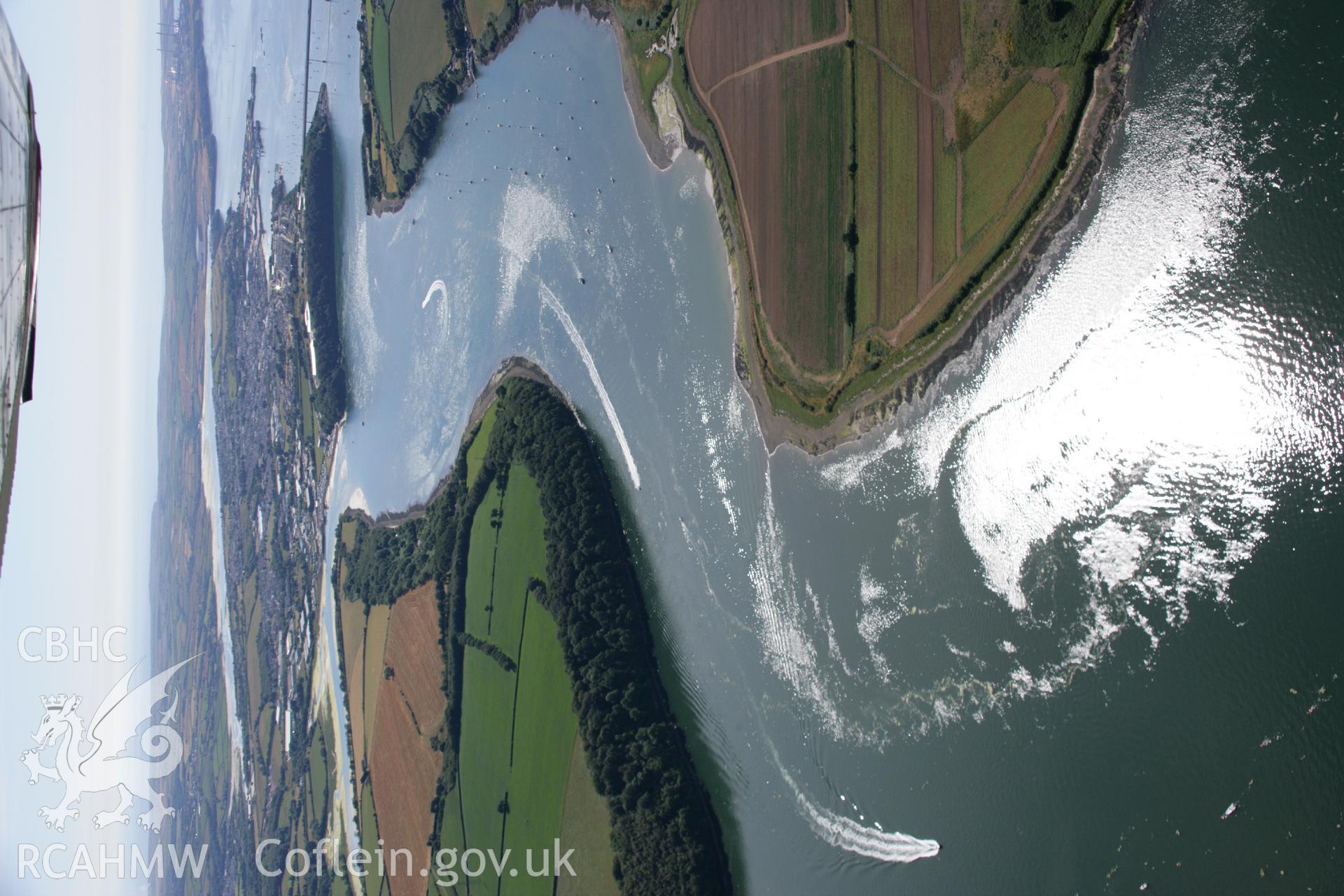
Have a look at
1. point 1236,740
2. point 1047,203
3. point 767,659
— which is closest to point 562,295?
point 767,659

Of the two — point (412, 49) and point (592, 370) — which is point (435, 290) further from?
point (592, 370)

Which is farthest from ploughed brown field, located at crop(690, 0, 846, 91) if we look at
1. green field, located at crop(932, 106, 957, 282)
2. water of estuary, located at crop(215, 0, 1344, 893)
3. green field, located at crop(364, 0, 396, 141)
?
green field, located at crop(364, 0, 396, 141)

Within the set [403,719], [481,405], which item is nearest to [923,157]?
[481,405]

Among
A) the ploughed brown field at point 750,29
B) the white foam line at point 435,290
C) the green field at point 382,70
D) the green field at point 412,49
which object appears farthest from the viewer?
the green field at point 382,70

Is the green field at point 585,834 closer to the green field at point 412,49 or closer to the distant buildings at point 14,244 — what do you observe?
the distant buildings at point 14,244

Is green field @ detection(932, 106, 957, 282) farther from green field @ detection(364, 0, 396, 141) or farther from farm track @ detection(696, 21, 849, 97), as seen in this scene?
green field @ detection(364, 0, 396, 141)

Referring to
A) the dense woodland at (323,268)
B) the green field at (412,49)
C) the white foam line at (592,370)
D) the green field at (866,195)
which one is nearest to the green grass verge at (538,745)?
the white foam line at (592,370)
